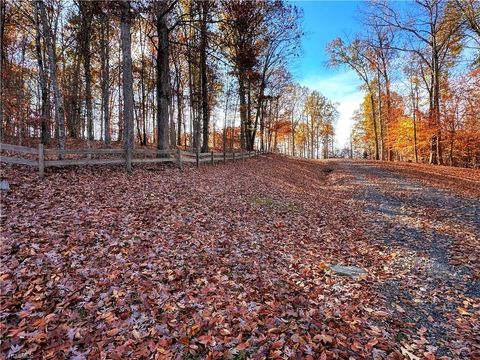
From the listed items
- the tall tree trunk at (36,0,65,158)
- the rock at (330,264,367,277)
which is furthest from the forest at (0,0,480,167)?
the rock at (330,264,367,277)

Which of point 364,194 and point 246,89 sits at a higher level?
point 246,89

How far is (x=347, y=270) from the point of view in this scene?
225 inches

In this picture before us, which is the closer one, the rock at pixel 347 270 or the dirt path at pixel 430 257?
the dirt path at pixel 430 257

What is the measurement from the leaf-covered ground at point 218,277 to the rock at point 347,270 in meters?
0.15

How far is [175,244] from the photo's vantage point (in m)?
6.18

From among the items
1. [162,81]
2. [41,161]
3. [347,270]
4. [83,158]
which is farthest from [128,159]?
[347,270]

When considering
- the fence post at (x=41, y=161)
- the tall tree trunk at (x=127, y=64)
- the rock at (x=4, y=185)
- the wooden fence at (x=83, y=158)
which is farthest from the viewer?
the tall tree trunk at (x=127, y=64)

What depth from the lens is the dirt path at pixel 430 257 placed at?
13.7 feet

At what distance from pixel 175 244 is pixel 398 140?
30820mm

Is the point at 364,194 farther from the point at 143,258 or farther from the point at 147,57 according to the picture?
the point at 147,57

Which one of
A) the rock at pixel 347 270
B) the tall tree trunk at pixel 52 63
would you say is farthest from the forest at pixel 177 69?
the rock at pixel 347 270

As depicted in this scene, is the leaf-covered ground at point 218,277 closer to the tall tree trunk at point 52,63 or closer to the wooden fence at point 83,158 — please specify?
the wooden fence at point 83,158

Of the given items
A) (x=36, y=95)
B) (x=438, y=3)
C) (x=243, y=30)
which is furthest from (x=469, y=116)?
(x=36, y=95)

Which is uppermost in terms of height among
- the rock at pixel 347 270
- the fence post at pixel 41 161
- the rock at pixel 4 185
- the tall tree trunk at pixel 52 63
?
the tall tree trunk at pixel 52 63
